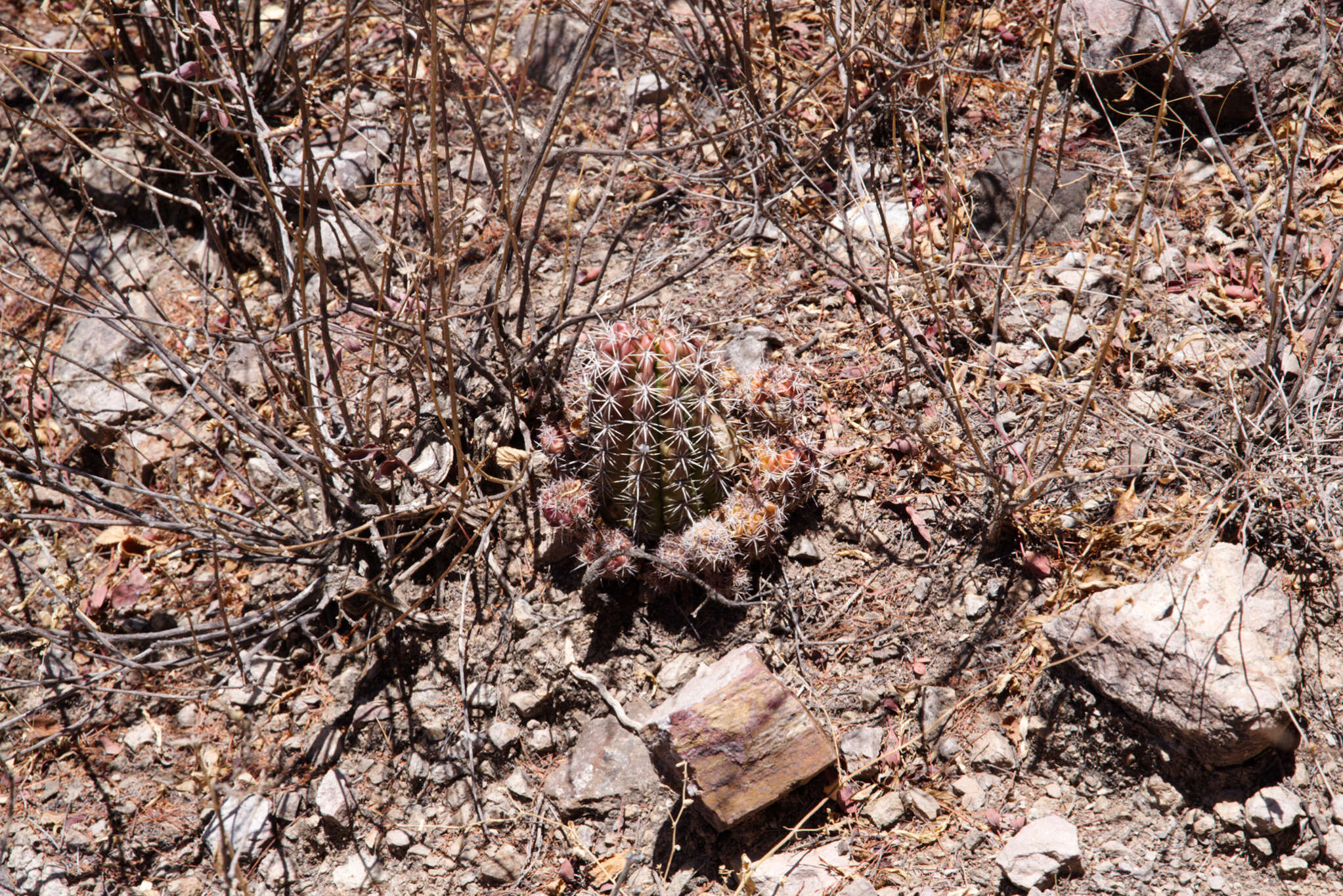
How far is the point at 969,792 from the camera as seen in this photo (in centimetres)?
232

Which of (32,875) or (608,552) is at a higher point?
(608,552)

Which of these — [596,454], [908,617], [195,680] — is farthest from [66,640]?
[908,617]

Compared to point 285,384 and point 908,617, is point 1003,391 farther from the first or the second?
point 285,384

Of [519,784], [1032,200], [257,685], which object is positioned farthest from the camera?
[1032,200]

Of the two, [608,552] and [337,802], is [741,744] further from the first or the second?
[337,802]

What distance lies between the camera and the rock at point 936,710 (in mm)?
2430

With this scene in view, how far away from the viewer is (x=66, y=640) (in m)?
2.69

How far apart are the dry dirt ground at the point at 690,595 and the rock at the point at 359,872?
A: 0.01m

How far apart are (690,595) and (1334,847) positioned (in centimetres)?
181

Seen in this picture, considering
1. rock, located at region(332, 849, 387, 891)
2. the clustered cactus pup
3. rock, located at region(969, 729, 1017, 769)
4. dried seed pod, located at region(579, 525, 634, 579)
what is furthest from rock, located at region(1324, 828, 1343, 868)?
rock, located at region(332, 849, 387, 891)

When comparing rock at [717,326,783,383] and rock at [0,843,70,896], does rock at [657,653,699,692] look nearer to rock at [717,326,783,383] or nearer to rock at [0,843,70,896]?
rock at [717,326,783,383]

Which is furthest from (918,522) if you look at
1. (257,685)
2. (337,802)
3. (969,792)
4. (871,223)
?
(257,685)

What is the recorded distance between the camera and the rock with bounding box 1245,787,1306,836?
2051 mm

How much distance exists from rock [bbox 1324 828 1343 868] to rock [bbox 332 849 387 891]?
2.60 meters
